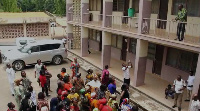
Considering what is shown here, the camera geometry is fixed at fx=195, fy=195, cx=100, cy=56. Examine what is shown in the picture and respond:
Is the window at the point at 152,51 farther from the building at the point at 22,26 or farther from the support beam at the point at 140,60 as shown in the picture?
the building at the point at 22,26

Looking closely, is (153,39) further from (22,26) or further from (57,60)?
(22,26)

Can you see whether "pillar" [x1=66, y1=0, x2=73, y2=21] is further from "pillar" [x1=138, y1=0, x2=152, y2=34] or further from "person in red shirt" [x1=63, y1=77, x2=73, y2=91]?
"person in red shirt" [x1=63, y1=77, x2=73, y2=91]

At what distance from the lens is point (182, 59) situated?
437 inches

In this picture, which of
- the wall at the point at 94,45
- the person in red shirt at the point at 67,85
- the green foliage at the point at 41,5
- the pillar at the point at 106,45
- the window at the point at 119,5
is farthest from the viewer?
the green foliage at the point at 41,5

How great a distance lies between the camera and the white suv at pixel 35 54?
1353cm

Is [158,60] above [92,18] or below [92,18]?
below

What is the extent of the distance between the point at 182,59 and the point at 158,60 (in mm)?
1739

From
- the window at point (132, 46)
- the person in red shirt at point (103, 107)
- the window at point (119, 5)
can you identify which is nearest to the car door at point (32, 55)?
the window at point (132, 46)

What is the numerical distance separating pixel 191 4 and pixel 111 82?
6163 mm

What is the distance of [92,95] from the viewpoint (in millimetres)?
6918

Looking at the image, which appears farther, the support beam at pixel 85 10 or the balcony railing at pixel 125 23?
the support beam at pixel 85 10

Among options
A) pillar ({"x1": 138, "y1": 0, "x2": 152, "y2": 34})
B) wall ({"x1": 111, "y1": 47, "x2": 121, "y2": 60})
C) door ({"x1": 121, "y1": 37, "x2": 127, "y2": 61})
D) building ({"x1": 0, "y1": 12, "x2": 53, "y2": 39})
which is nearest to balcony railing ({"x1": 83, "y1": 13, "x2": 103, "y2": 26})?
door ({"x1": 121, "y1": 37, "x2": 127, "y2": 61})

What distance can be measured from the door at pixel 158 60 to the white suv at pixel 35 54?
A: 7.08m

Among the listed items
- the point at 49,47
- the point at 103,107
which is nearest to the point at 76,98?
the point at 103,107
